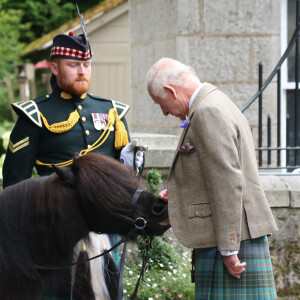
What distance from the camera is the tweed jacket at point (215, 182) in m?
3.25

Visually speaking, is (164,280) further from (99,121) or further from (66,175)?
(66,175)

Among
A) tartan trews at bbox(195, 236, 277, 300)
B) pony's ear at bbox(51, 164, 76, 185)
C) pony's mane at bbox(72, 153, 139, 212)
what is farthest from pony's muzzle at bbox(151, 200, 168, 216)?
pony's ear at bbox(51, 164, 76, 185)

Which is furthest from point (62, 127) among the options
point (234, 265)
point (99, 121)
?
point (234, 265)

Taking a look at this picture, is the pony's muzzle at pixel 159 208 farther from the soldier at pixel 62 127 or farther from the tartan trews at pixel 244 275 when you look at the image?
the soldier at pixel 62 127

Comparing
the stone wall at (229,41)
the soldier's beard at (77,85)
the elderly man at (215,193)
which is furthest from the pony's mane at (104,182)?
the stone wall at (229,41)

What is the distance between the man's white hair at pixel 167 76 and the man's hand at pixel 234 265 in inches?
32.1

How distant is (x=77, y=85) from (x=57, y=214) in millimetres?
986

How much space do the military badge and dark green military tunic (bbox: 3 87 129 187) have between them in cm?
2

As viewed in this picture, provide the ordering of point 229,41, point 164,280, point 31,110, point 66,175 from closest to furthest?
point 66,175, point 31,110, point 164,280, point 229,41

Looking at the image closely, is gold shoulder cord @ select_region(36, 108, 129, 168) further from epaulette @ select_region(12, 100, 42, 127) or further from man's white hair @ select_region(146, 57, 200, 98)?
man's white hair @ select_region(146, 57, 200, 98)

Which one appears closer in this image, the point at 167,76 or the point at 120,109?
the point at 167,76

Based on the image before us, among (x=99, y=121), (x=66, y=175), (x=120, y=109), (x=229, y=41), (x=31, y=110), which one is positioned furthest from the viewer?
(x=229, y=41)

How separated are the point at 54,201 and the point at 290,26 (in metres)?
3.86

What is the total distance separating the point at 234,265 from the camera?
3309mm
